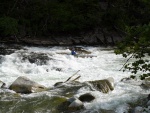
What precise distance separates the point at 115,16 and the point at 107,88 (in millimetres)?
16609

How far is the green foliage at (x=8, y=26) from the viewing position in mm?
22094

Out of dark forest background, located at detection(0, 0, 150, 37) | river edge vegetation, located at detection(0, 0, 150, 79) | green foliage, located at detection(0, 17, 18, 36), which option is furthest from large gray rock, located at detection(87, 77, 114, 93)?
dark forest background, located at detection(0, 0, 150, 37)

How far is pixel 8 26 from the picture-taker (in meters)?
22.1

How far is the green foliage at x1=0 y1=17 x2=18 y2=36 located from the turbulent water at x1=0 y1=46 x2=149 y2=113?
336cm

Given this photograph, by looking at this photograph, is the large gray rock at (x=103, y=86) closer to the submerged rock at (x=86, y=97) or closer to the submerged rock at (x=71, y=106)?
the submerged rock at (x=86, y=97)

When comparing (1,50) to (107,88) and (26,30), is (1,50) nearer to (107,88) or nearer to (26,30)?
(26,30)

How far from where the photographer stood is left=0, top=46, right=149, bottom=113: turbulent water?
9.10 meters

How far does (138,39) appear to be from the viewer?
6852 millimetres

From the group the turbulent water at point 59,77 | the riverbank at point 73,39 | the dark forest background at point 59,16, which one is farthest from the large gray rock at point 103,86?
the dark forest background at point 59,16

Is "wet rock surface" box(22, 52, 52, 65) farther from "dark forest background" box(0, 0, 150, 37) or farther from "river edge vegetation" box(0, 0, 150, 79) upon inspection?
"dark forest background" box(0, 0, 150, 37)

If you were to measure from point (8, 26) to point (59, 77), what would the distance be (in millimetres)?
10430

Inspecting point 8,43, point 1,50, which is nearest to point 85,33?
point 8,43

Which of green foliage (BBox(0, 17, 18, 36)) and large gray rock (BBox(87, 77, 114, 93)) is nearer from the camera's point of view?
large gray rock (BBox(87, 77, 114, 93))

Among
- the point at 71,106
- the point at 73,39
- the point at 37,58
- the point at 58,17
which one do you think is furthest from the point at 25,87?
the point at 58,17
